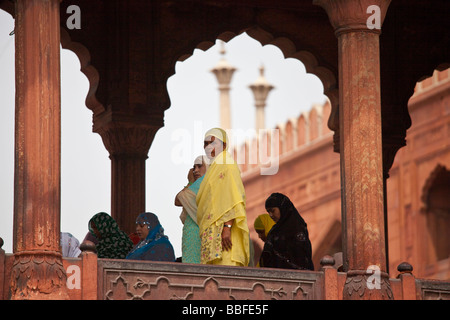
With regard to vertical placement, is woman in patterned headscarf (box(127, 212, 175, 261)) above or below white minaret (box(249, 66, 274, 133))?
below

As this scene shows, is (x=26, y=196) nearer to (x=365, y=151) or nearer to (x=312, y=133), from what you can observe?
(x=365, y=151)

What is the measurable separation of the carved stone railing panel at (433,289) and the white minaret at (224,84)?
30.1m

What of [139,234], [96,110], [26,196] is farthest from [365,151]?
[96,110]

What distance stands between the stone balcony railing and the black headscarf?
41cm

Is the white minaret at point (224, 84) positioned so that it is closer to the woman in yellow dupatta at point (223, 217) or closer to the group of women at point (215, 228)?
the group of women at point (215, 228)

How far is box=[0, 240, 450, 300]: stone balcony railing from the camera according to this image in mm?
12797

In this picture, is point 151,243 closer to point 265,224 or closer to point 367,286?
point 265,224

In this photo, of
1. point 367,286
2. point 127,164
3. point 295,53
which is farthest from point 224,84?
point 367,286

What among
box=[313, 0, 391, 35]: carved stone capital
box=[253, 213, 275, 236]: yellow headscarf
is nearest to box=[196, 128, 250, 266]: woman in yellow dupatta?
box=[253, 213, 275, 236]: yellow headscarf

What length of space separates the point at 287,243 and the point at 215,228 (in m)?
0.73

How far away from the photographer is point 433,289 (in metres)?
13.9

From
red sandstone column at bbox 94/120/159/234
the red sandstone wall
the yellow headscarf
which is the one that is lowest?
the yellow headscarf

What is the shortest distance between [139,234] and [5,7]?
3337 mm

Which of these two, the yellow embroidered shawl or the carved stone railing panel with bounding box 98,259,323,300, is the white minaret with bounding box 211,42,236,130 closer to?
the yellow embroidered shawl
